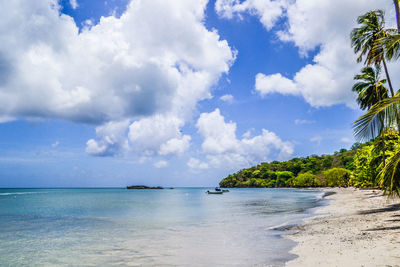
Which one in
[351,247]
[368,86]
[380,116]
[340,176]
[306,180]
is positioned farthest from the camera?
[306,180]

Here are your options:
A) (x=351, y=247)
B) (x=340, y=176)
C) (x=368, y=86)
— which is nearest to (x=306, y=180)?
(x=340, y=176)

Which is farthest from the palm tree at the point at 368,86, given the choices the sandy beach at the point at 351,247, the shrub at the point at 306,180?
the shrub at the point at 306,180

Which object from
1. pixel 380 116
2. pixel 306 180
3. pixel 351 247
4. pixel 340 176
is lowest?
pixel 306 180

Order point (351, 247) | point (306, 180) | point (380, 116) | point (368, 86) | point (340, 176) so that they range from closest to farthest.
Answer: point (380, 116), point (351, 247), point (368, 86), point (340, 176), point (306, 180)

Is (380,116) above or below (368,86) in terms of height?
below

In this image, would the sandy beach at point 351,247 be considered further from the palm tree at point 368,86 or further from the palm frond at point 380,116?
the palm tree at point 368,86

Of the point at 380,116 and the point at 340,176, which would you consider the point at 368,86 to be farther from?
the point at 340,176

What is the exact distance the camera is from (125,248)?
1435 cm

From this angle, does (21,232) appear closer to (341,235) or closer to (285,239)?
(285,239)

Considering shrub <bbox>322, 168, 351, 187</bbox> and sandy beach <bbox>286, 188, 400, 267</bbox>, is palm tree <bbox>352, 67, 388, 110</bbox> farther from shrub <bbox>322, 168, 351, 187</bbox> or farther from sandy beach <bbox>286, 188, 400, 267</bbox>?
shrub <bbox>322, 168, 351, 187</bbox>

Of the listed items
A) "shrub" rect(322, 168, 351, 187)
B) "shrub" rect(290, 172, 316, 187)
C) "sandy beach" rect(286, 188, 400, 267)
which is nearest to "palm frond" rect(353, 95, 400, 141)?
"sandy beach" rect(286, 188, 400, 267)

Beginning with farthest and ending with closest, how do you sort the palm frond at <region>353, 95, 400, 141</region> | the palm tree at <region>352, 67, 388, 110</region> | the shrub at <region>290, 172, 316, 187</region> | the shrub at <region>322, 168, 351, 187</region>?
the shrub at <region>290, 172, 316, 187</region>, the shrub at <region>322, 168, 351, 187</region>, the palm tree at <region>352, 67, 388, 110</region>, the palm frond at <region>353, 95, 400, 141</region>

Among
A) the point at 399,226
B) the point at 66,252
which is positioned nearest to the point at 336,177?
the point at 399,226

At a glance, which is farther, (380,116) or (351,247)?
(351,247)
